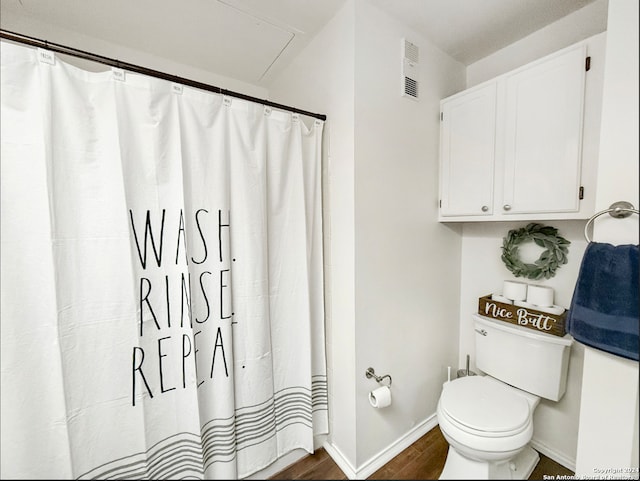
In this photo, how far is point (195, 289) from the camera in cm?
100

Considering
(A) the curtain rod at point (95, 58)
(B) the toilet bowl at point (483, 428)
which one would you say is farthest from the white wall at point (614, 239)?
(A) the curtain rod at point (95, 58)

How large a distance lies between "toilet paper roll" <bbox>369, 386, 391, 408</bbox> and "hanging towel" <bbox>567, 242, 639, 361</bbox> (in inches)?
27.7

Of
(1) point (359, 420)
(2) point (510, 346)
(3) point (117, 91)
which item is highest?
(3) point (117, 91)

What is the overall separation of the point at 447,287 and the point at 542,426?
72 centimetres

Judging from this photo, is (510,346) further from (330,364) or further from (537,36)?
(537,36)

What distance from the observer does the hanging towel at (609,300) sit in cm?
65

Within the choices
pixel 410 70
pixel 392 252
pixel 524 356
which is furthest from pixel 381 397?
pixel 410 70

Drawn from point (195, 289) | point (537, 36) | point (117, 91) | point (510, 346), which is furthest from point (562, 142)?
point (117, 91)

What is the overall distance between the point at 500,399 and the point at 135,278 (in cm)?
128

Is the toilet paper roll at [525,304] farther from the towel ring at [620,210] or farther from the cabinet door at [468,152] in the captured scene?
the towel ring at [620,210]

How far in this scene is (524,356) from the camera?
4.25 ft

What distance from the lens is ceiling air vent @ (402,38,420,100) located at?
136 centimetres

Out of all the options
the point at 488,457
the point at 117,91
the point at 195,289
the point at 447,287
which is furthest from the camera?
the point at 447,287

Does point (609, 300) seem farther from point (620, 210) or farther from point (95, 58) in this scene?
point (95, 58)
